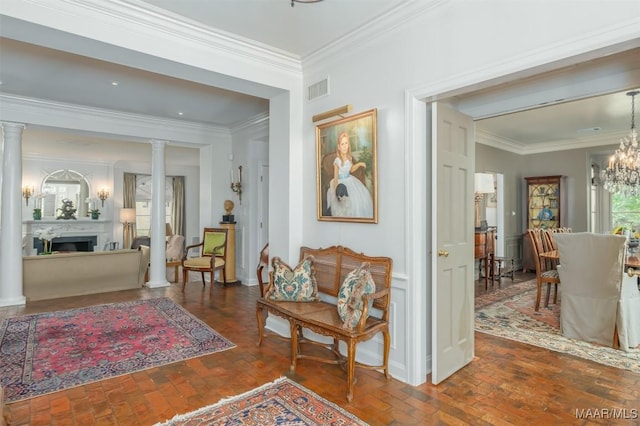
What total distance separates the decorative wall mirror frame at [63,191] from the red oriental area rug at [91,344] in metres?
5.61

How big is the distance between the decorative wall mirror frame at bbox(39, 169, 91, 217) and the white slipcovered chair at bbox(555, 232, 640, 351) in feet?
33.6

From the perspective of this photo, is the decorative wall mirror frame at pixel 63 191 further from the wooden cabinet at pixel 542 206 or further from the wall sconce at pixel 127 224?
the wooden cabinet at pixel 542 206

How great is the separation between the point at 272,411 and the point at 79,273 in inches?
181

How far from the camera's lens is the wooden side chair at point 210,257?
5.98 m

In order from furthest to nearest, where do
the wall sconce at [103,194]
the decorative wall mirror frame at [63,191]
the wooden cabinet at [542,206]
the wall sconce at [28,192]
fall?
1. the wall sconce at [103,194]
2. the decorative wall mirror frame at [63,191]
3. the wall sconce at [28,192]
4. the wooden cabinet at [542,206]

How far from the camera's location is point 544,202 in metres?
7.74

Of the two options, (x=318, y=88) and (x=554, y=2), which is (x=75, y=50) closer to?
(x=318, y=88)

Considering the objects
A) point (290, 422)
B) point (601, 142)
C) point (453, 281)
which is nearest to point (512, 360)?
point (453, 281)

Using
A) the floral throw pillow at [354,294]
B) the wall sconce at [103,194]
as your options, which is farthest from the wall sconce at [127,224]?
the floral throw pillow at [354,294]

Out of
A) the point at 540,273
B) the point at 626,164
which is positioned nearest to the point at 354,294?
the point at 540,273

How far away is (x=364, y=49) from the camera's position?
3154 mm

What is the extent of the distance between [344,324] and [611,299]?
281 centimetres

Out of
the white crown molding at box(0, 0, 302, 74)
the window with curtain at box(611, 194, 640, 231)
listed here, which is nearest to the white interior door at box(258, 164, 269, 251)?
the white crown molding at box(0, 0, 302, 74)

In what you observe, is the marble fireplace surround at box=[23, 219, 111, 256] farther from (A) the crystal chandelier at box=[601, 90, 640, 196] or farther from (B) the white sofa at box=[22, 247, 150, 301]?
(A) the crystal chandelier at box=[601, 90, 640, 196]
